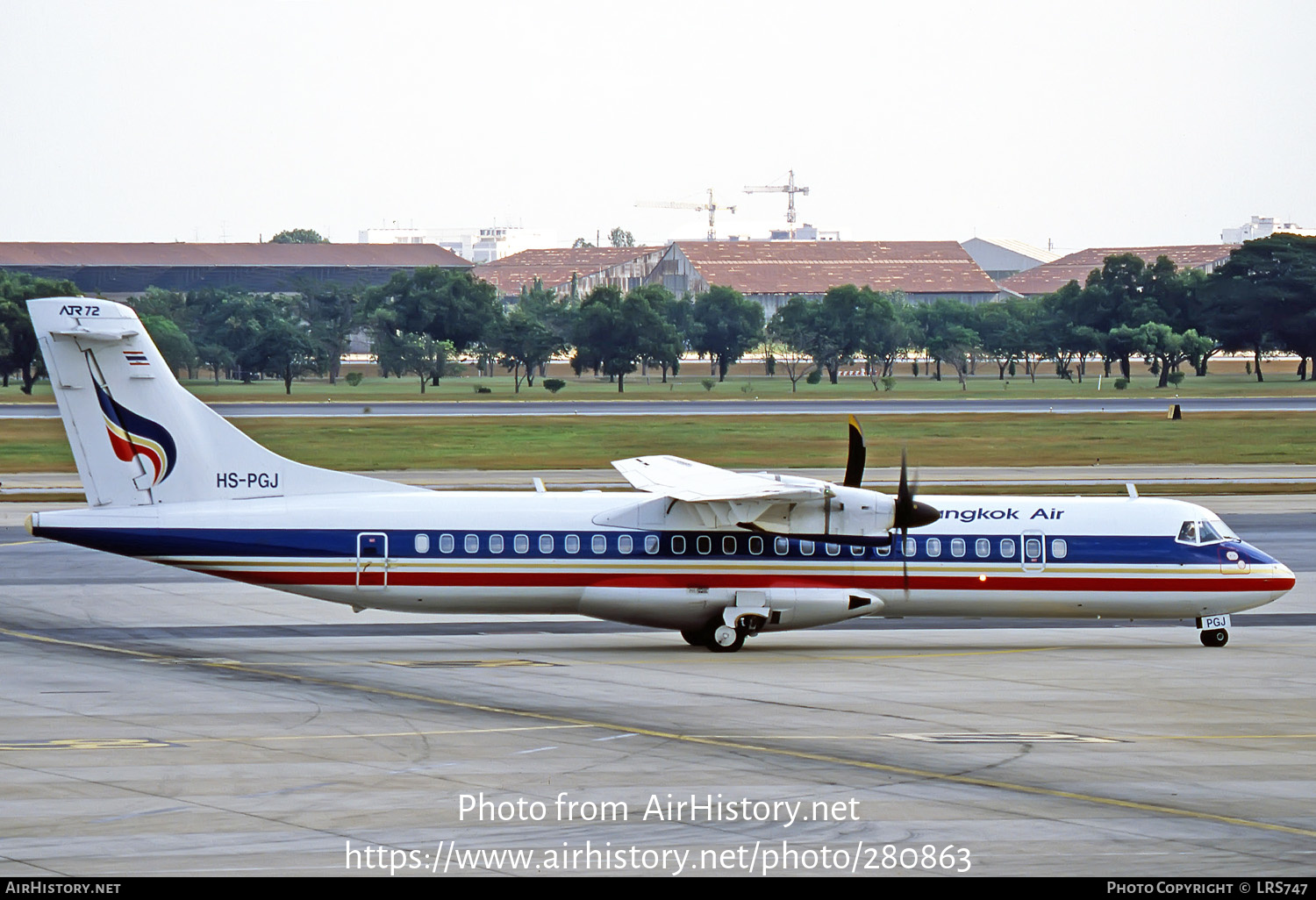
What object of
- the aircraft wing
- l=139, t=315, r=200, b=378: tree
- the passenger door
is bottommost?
the passenger door

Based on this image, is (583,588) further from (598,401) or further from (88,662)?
(598,401)

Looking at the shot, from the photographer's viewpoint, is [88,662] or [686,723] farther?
[88,662]

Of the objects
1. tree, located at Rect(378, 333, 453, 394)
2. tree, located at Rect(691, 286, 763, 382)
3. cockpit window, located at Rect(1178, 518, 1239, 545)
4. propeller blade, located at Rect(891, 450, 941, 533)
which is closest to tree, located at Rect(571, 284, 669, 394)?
tree, located at Rect(378, 333, 453, 394)

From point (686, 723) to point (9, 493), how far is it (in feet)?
139

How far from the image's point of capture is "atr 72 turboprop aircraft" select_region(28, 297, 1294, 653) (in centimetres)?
2911

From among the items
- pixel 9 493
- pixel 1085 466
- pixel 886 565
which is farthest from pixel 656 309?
pixel 886 565

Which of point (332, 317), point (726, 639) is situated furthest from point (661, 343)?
point (726, 639)

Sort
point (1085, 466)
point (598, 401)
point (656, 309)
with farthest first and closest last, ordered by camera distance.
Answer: point (656, 309) → point (598, 401) → point (1085, 466)

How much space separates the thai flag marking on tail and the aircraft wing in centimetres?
867

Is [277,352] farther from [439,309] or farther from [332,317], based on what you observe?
[332,317]

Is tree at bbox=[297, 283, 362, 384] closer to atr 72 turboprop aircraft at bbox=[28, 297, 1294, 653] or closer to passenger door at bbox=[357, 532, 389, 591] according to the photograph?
atr 72 turboprop aircraft at bbox=[28, 297, 1294, 653]

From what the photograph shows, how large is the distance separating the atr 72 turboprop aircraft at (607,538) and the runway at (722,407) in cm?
6888

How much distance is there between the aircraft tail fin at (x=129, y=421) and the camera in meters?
29.1

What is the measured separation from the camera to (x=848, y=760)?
2034 cm
